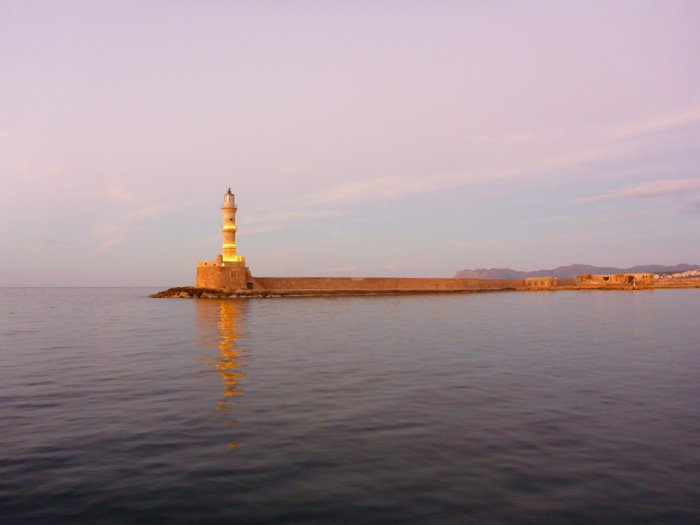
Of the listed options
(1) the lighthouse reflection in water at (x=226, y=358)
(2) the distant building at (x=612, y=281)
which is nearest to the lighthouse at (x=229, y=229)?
(1) the lighthouse reflection in water at (x=226, y=358)

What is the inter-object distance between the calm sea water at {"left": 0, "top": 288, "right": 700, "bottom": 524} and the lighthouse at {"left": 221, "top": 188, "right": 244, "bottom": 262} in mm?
45148

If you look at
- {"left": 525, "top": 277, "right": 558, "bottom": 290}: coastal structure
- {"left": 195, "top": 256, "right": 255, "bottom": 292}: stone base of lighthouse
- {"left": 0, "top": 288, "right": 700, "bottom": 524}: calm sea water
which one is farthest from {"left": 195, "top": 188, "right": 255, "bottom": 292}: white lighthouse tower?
{"left": 525, "top": 277, "right": 558, "bottom": 290}: coastal structure

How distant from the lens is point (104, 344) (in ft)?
62.4

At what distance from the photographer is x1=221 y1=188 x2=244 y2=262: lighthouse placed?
60.0 m

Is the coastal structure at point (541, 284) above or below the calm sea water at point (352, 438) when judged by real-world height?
above

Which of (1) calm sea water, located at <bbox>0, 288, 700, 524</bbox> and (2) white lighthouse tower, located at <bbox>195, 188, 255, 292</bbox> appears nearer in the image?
(1) calm sea water, located at <bbox>0, 288, 700, 524</bbox>

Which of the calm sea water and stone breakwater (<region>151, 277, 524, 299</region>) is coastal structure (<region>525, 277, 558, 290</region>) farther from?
the calm sea water

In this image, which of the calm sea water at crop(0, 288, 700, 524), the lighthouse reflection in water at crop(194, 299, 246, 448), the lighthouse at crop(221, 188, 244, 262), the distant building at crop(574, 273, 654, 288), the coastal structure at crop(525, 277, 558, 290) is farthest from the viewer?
the coastal structure at crop(525, 277, 558, 290)

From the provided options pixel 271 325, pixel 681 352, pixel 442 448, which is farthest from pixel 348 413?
pixel 271 325

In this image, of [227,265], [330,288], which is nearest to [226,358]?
[227,265]

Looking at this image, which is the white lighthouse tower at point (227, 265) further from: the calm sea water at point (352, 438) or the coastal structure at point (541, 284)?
the coastal structure at point (541, 284)

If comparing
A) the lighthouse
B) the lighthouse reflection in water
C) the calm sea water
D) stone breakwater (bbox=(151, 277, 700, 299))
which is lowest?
the calm sea water

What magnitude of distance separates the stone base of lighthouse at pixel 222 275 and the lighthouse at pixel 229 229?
72cm

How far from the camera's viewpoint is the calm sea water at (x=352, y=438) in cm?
512
